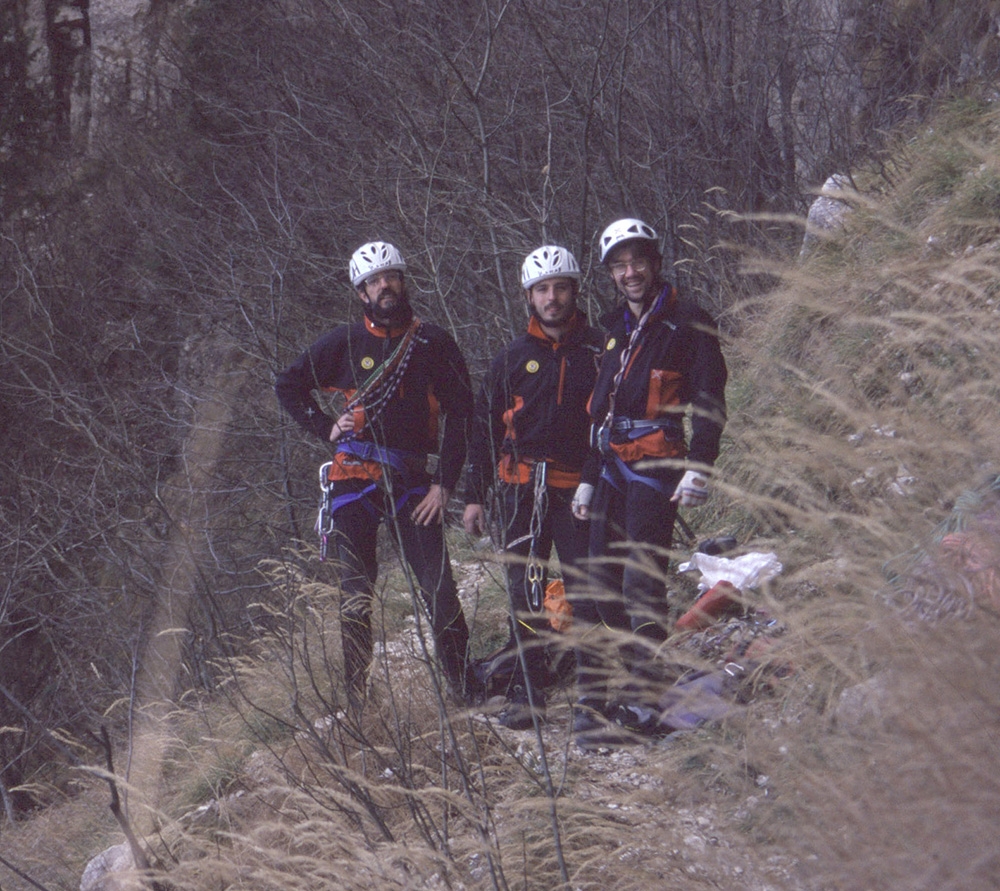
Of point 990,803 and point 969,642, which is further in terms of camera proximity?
point 969,642

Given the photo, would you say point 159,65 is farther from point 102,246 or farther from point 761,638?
point 761,638

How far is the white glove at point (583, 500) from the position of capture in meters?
4.65

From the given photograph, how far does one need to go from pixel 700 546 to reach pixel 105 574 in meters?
11.3

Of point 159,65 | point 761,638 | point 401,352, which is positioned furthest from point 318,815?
point 159,65

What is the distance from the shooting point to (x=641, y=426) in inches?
177

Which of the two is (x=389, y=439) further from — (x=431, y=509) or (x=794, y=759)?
(x=794, y=759)

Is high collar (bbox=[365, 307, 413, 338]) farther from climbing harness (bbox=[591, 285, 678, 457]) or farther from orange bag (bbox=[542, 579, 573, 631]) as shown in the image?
orange bag (bbox=[542, 579, 573, 631])

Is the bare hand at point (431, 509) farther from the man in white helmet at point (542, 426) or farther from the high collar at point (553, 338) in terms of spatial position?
the high collar at point (553, 338)

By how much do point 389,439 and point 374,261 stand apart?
809 mm

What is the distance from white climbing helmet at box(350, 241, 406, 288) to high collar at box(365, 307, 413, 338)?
0.19 metres

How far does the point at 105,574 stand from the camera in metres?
15.3

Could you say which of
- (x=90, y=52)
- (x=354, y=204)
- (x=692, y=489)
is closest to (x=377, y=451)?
(x=692, y=489)

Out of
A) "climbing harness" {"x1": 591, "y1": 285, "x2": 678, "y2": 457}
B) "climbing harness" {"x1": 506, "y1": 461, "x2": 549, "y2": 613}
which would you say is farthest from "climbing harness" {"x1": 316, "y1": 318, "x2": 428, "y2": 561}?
"climbing harness" {"x1": 591, "y1": 285, "x2": 678, "y2": 457}

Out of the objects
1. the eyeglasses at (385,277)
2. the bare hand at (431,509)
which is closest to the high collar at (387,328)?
the eyeglasses at (385,277)
